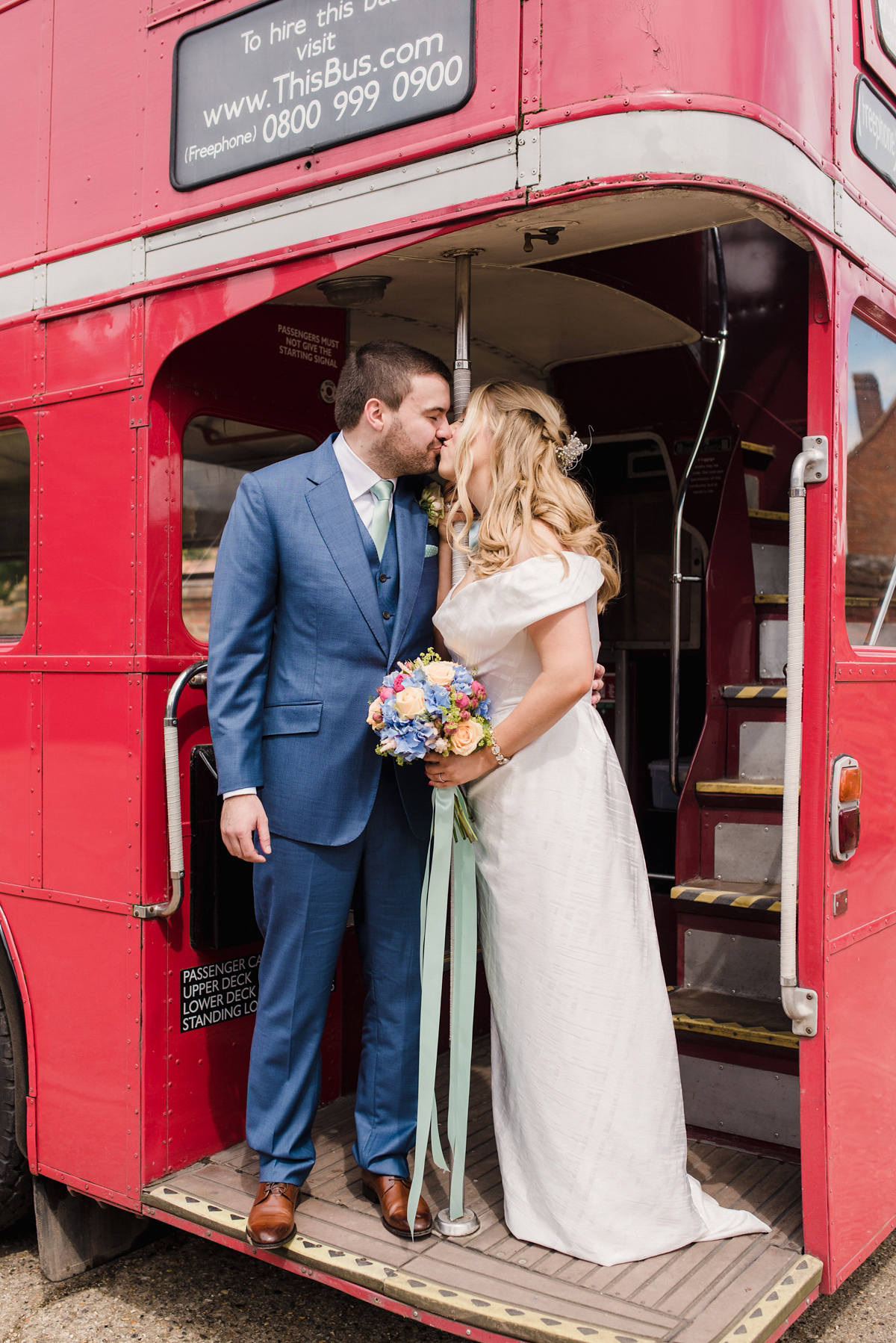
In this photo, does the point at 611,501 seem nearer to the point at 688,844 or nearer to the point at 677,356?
the point at 677,356

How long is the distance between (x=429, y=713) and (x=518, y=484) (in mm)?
567

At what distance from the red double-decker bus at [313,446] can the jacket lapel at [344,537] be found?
1.37 feet

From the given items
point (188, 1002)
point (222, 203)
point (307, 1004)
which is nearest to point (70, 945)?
point (188, 1002)

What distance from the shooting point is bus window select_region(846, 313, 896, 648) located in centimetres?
256

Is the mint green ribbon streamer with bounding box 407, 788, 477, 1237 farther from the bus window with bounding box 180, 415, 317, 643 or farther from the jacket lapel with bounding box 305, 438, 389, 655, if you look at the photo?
the bus window with bounding box 180, 415, 317, 643

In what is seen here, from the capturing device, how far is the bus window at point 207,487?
2914 mm

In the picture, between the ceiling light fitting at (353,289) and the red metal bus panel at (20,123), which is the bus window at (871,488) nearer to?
the ceiling light fitting at (353,289)

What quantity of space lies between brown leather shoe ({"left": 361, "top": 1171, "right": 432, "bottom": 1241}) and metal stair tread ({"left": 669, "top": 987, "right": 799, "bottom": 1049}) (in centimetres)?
79

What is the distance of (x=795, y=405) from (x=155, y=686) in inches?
101

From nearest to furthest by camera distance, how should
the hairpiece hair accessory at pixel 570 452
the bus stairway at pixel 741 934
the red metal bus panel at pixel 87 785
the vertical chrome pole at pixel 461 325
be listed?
the vertical chrome pole at pixel 461 325 < the hairpiece hair accessory at pixel 570 452 < the red metal bus panel at pixel 87 785 < the bus stairway at pixel 741 934

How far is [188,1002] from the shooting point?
2822 mm

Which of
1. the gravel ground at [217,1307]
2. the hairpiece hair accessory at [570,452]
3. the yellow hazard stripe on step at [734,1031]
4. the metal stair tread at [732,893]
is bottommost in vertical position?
the gravel ground at [217,1307]

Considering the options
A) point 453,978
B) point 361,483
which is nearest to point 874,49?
point 361,483

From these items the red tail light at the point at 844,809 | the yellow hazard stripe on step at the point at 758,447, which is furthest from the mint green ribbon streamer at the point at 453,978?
the yellow hazard stripe on step at the point at 758,447
